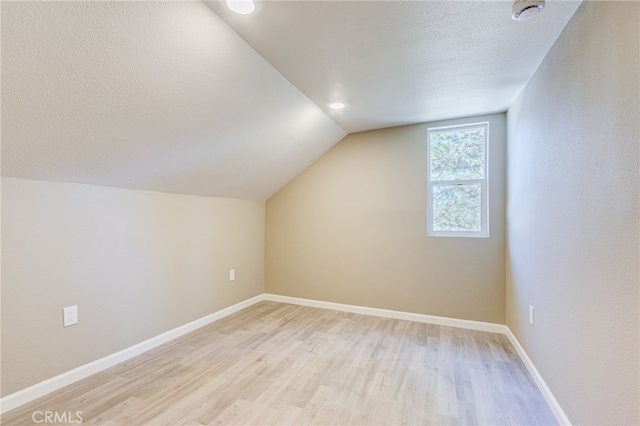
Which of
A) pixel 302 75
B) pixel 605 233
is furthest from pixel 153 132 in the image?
pixel 605 233

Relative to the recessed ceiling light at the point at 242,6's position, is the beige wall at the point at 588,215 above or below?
below

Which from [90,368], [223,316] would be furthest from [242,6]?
[223,316]

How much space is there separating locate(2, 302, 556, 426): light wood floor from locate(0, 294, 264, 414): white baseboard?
0.05 meters

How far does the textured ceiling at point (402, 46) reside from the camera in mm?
1495

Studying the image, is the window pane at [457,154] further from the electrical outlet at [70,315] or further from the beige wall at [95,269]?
the electrical outlet at [70,315]

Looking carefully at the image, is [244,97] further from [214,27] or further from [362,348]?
[362,348]

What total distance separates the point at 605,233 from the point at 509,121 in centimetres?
191

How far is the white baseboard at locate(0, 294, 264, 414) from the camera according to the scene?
1.74 meters

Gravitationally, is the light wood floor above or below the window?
below

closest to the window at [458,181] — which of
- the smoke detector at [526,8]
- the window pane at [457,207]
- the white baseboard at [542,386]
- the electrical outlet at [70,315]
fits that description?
the window pane at [457,207]

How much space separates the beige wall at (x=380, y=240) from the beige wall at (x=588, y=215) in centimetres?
90

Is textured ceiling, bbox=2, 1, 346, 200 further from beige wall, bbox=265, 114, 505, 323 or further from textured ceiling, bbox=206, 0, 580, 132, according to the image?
beige wall, bbox=265, 114, 505, 323

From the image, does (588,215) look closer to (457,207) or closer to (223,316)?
(457,207)

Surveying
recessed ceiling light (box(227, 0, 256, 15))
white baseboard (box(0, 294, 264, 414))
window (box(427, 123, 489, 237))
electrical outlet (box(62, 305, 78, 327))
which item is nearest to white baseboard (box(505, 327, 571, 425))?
window (box(427, 123, 489, 237))
